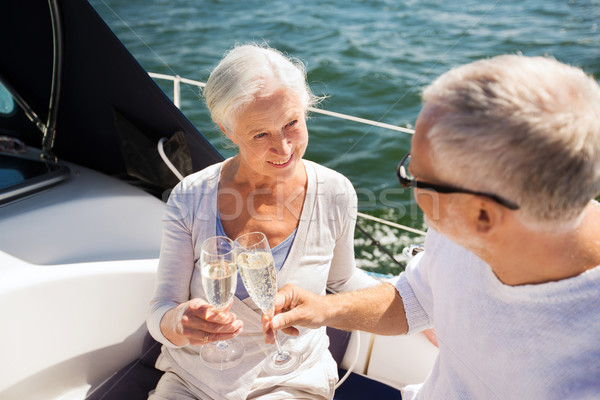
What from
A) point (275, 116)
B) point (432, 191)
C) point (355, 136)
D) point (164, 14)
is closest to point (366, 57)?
point (355, 136)

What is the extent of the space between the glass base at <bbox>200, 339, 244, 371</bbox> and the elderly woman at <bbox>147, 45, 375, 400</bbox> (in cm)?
2

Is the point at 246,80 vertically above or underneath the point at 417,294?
above

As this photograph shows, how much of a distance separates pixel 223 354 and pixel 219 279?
14.9 inches

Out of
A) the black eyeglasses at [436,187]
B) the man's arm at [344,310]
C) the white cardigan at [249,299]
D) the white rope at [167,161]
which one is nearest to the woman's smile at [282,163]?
the white cardigan at [249,299]

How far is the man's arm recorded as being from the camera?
1335mm

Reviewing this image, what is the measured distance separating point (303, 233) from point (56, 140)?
1.86 metres

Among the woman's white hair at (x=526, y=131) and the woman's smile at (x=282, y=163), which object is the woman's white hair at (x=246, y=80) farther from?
the woman's white hair at (x=526, y=131)

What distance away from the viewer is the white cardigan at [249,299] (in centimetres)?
153

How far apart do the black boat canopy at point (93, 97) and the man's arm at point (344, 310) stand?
1.28 metres

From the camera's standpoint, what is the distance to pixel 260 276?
127 centimetres

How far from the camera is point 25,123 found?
107 inches

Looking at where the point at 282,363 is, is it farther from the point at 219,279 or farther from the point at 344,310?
the point at 219,279

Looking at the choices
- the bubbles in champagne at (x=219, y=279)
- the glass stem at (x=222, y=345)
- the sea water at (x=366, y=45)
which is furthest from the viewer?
the sea water at (x=366, y=45)

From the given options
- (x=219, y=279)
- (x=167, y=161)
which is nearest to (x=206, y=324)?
(x=219, y=279)
